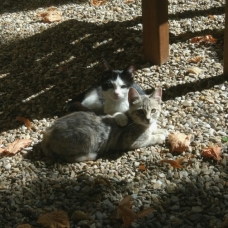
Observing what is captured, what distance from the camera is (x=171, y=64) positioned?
16.2 feet

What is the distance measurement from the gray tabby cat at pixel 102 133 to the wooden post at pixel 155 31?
1144 mm

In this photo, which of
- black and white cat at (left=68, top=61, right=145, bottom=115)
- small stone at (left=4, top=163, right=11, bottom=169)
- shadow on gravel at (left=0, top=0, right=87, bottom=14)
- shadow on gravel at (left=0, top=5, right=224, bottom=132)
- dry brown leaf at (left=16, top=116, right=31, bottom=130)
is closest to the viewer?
small stone at (left=4, top=163, right=11, bottom=169)

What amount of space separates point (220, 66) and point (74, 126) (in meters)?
1.94

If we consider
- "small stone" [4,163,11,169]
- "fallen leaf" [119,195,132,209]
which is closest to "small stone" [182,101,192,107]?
"fallen leaf" [119,195,132,209]

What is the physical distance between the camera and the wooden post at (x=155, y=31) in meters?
4.71

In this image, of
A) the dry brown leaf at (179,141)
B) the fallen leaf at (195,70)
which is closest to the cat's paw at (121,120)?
the dry brown leaf at (179,141)

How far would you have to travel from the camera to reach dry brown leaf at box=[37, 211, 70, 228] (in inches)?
119

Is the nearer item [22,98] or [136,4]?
[22,98]

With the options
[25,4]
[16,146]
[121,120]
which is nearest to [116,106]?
[121,120]

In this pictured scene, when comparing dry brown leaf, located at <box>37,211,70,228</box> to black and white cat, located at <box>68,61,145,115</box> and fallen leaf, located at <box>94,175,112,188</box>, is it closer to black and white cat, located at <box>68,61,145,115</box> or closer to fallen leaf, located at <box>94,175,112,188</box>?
fallen leaf, located at <box>94,175,112,188</box>

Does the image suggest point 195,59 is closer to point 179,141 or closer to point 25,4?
point 179,141

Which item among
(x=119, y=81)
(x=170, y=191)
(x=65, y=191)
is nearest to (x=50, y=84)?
(x=119, y=81)

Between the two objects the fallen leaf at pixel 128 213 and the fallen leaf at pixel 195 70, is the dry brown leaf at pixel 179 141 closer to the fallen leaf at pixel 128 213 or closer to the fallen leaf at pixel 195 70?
the fallen leaf at pixel 128 213

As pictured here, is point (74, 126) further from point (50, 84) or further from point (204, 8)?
point (204, 8)
